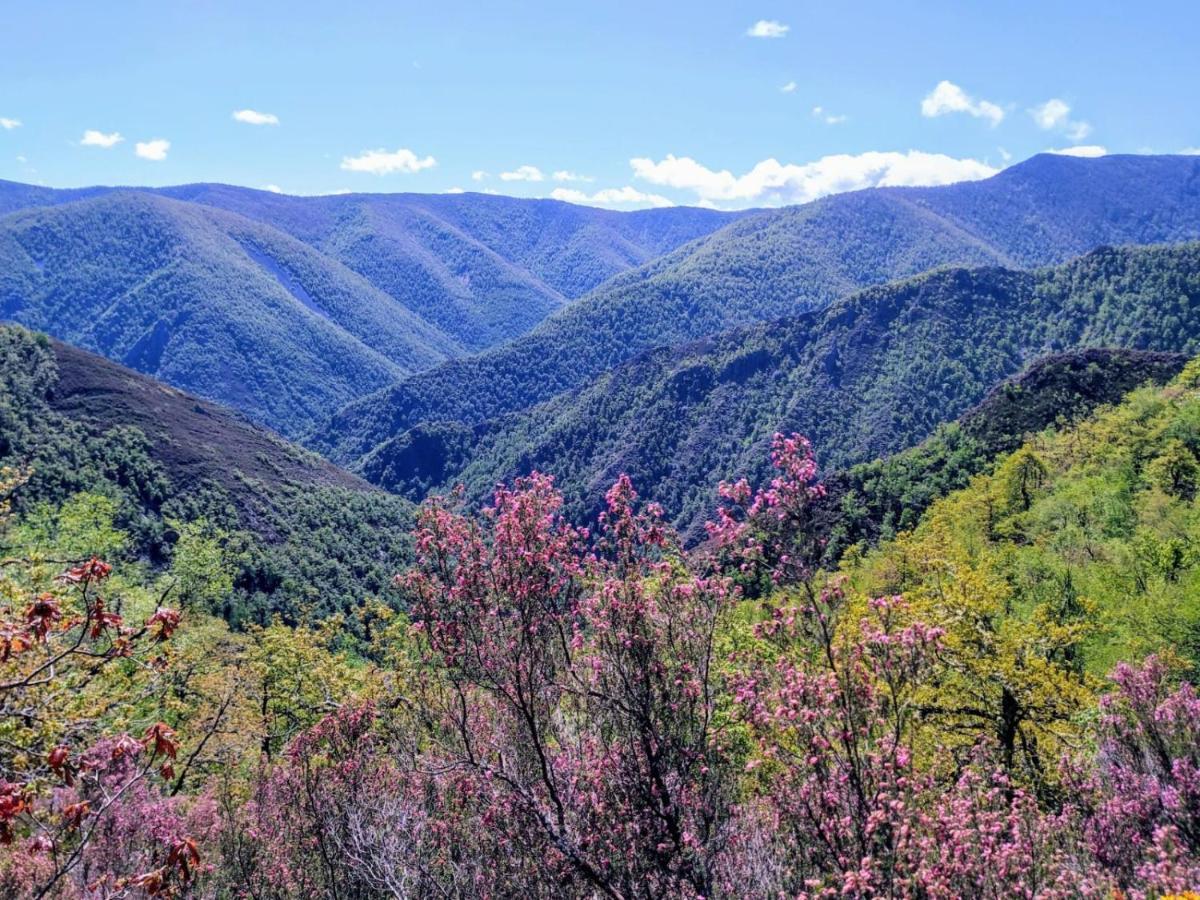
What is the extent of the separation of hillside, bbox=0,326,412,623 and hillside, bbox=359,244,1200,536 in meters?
61.9

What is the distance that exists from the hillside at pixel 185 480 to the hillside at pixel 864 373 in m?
61.9

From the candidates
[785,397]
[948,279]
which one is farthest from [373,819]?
[948,279]

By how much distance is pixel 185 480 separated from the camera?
296 feet

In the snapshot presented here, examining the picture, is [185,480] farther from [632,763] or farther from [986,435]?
[632,763]

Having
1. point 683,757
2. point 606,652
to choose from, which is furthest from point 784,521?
point 683,757

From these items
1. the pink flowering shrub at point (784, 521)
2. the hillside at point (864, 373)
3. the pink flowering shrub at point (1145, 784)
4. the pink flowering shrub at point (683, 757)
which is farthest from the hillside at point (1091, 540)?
the hillside at point (864, 373)

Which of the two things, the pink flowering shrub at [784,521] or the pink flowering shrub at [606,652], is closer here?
the pink flowering shrub at [784,521]

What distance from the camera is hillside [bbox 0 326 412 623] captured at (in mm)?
77663

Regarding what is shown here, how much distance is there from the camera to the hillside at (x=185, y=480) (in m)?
77.7

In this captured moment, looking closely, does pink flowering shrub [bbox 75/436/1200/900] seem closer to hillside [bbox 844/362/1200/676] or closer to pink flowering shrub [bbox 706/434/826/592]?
pink flowering shrub [bbox 706/434/826/592]

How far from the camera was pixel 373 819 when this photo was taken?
9953mm

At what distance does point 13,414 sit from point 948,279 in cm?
19857

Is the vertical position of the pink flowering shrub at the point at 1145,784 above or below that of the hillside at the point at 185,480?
above

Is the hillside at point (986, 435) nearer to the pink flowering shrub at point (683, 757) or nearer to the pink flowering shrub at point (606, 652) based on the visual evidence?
the pink flowering shrub at point (683, 757)
